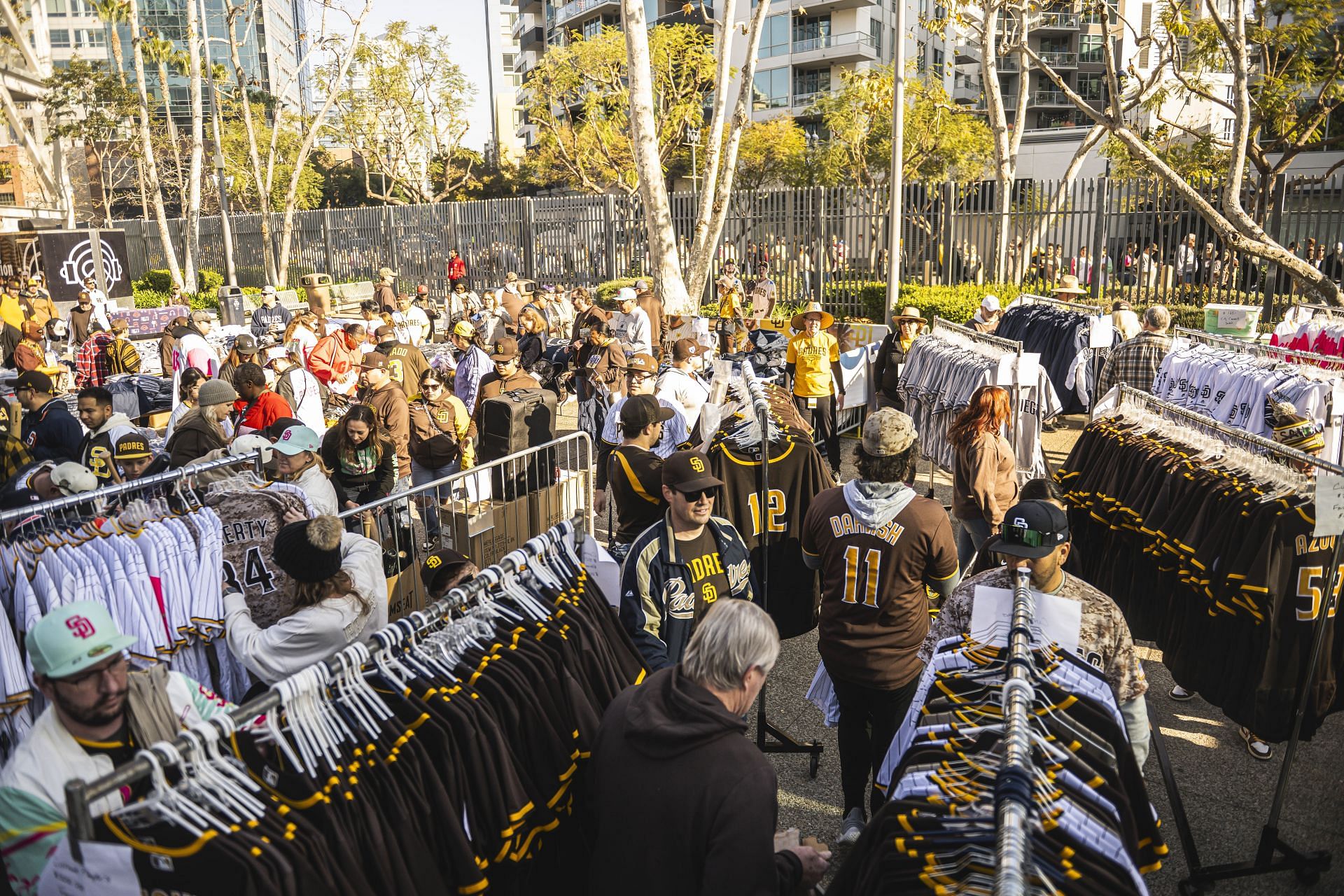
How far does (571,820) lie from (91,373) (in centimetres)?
1012

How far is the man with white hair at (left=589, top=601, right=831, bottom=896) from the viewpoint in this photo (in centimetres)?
231

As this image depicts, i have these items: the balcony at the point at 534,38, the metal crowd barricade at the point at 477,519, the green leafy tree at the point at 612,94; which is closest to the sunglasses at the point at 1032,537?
the metal crowd barricade at the point at 477,519

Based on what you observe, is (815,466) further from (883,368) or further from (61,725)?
(883,368)

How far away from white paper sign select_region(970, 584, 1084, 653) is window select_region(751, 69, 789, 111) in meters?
53.2

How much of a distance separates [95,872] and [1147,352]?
9.33 m

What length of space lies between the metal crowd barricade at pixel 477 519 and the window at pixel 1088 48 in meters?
55.9

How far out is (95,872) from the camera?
76.1 inches

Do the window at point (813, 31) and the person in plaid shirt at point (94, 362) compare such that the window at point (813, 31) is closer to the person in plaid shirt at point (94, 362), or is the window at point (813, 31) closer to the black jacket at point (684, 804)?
the person in plaid shirt at point (94, 362)

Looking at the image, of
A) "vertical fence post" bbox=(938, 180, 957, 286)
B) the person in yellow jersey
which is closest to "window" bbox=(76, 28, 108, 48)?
"vertical fence post" bbox=(938, 180, 957, 286)

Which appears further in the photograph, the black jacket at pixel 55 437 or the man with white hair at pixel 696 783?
the black jacket at pixel 55 437

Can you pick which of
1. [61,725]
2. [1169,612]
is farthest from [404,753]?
[1169,612]

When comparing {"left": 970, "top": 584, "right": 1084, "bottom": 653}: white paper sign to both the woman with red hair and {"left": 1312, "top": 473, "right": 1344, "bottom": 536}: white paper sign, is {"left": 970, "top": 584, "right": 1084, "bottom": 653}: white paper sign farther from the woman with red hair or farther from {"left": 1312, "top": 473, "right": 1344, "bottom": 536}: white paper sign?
the woman with red hair

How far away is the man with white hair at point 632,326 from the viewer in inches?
476

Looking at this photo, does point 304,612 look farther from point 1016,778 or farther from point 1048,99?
point 1048,99
